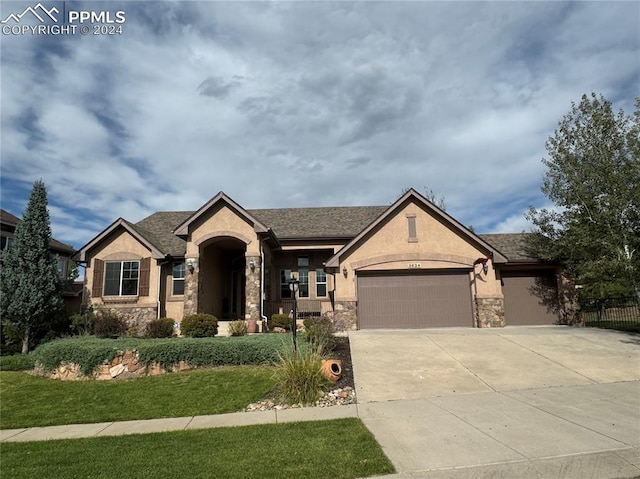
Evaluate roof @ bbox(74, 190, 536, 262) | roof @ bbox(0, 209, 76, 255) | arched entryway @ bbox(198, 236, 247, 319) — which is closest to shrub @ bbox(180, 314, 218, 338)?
arched entryway @ bbox(198, 236, 247, 319)

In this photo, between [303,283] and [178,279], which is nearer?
[178,279]

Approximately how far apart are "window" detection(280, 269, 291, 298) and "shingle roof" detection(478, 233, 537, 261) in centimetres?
1076

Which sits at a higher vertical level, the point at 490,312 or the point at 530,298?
the point at 530,298

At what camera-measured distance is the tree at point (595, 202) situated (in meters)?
16.3

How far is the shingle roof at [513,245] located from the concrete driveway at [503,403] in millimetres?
4781

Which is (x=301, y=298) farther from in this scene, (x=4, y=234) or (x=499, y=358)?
(x=4, y=234)

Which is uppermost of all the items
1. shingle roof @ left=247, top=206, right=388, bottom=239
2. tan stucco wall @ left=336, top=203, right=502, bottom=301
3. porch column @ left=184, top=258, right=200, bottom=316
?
shingle roof @ left=247, top=206, right=388, bottom=239

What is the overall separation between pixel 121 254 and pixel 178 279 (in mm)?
2934

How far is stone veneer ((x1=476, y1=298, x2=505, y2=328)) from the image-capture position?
57.3 feet

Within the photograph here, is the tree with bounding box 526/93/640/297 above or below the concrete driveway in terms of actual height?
above

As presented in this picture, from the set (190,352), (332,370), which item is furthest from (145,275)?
(332,370)

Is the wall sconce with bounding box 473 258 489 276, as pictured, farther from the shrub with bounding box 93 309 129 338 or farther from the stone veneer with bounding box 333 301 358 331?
the shrub with bounding box 93 309 129 338

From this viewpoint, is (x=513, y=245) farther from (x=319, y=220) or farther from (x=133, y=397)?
(x=133, y=397)

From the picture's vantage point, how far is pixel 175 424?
7.93m
